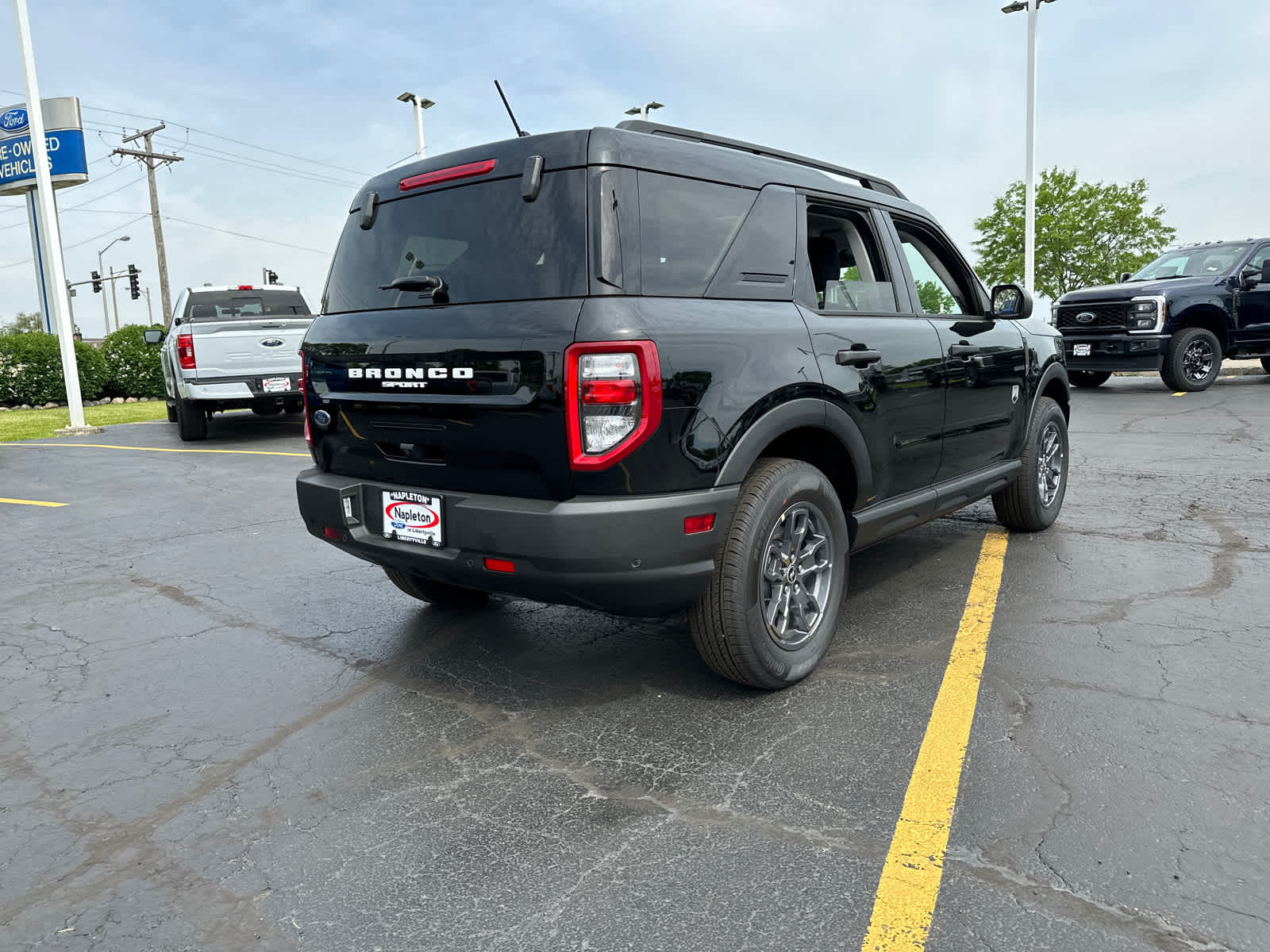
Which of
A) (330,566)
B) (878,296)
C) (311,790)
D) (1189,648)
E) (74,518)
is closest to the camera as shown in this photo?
(311,790)

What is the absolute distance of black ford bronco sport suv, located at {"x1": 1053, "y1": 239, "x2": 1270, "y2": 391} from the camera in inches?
524

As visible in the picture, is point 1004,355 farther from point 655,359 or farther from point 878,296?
point 655,359

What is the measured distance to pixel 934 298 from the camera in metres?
4.54

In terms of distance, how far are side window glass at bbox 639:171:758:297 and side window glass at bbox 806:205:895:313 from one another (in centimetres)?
52

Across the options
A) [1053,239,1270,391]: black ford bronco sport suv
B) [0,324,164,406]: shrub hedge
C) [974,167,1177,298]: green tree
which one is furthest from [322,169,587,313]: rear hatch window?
[974,167,1177,298]: green tree

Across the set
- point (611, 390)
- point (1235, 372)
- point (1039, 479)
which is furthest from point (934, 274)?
point (1235, 372)

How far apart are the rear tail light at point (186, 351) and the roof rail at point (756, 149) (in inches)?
362

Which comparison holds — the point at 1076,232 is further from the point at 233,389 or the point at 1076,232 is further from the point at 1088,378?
the point at 233,389

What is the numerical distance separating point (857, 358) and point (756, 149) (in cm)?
101

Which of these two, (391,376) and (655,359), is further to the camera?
(391,376)

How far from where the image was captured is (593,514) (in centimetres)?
281

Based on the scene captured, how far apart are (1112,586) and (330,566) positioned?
13.9 feet

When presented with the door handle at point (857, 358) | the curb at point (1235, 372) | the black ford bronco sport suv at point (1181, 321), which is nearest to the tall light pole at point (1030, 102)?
the curb at point (1235, 372)

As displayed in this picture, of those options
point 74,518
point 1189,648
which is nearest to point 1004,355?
point 1189,648
